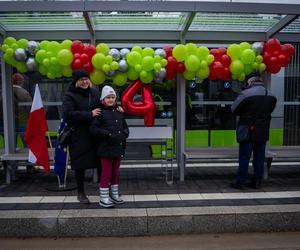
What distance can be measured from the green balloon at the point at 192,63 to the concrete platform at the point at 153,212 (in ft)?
6.20

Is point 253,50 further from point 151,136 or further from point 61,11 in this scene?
point 61,11

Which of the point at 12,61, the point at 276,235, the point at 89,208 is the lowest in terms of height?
the point at 276,235

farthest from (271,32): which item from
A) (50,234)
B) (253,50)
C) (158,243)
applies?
(50,234)

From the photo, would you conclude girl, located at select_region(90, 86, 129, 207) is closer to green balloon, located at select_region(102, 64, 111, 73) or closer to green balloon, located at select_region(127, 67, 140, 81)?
green balloon, located at select_region(102, 64, 111, 73)

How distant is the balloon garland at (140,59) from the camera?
5.84 m

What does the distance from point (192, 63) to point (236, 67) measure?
0.72 m

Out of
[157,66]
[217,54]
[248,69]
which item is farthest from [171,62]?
[248,69]

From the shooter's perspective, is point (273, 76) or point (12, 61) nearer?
point (12, 61)

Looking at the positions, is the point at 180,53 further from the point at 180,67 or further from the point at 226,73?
the point at 226,73

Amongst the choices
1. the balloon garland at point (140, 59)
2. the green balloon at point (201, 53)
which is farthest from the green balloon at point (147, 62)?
the green balloon at point (201, 53)

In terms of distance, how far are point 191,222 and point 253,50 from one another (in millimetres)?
3011

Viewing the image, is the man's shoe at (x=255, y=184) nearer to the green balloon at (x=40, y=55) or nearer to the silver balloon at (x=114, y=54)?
the silver balloon at (x=114, y=54)

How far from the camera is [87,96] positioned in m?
5.12

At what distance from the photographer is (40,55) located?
582 cm
